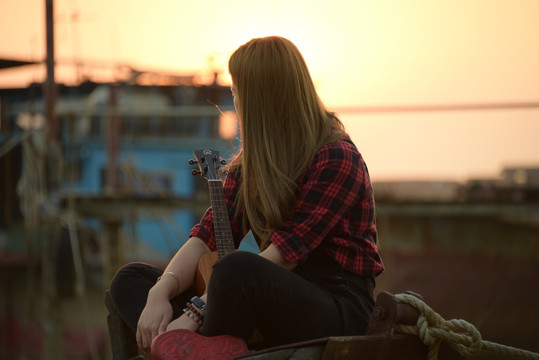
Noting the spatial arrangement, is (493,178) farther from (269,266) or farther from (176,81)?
(269,266)

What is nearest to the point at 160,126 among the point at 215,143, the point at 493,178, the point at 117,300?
the point at 215,143

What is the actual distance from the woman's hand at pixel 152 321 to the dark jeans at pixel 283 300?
165 mm

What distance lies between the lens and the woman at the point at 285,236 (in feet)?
5.75

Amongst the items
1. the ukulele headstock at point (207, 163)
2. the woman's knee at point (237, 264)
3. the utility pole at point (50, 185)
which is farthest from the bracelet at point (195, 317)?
the utility pole at point (50, 185)

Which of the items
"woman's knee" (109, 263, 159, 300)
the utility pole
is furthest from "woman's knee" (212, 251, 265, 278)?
the utility pole

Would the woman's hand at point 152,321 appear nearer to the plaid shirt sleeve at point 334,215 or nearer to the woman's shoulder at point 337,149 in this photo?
the plaid shirt sleeve at point 334,215

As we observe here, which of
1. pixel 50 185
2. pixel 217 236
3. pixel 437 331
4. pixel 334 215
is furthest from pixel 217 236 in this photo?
pixel 50 185

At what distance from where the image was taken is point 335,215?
6.13ft

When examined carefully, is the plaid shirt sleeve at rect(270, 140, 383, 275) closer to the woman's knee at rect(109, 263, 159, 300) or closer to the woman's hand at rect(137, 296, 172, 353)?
the woman's hand at rect(137, 296, 172, 353)

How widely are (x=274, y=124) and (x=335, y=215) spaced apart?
278mm

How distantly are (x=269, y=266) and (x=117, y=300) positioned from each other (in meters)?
0.52

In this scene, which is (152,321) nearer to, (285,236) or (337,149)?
(285,236)

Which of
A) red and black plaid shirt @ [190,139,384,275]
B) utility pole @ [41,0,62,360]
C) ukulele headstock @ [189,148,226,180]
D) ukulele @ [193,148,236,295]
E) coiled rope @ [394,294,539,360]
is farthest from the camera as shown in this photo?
utility pole @ [41,0,62,360]

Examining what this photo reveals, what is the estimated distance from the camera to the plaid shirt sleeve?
1853 millimetres
